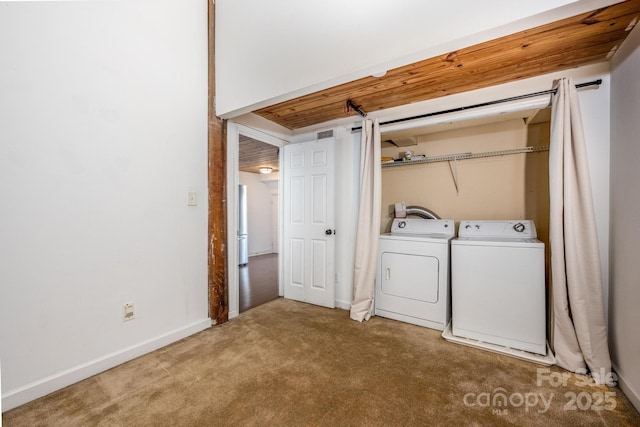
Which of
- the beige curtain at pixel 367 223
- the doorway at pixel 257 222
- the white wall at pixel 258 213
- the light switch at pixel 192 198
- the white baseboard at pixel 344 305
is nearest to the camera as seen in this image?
the light switch at pixel 192 198

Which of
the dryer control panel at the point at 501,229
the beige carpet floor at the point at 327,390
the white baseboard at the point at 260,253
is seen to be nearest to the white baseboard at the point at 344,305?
the beige carpet floor at the point at 327,390

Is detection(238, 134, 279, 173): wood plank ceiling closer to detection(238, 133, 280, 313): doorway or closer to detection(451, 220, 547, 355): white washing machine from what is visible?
detection(238, 133, 280, 313): doorway

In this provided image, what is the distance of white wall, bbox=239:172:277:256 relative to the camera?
691 cm

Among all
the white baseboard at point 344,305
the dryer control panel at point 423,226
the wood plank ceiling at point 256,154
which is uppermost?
the wood plank ceiling at point 256,154

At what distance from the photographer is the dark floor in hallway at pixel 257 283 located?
336 centimetres

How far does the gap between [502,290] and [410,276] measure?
0.75 metres

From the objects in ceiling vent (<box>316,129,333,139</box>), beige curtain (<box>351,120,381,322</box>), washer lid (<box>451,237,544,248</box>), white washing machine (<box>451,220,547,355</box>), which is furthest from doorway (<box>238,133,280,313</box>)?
washer lid (<box>451,237,544,248</box>)

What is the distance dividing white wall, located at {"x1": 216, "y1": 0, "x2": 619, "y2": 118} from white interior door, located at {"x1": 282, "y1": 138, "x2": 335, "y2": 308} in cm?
100

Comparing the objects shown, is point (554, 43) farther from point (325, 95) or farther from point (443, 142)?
point (325, 95)

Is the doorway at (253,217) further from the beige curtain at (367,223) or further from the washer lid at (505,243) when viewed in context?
the washer lid at (505,243)

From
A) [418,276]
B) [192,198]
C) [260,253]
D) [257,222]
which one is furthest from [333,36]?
[260,253]

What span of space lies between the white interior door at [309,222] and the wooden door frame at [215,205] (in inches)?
36.5

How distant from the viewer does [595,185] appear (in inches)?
76.0

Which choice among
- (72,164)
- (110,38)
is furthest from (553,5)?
(72,164)
